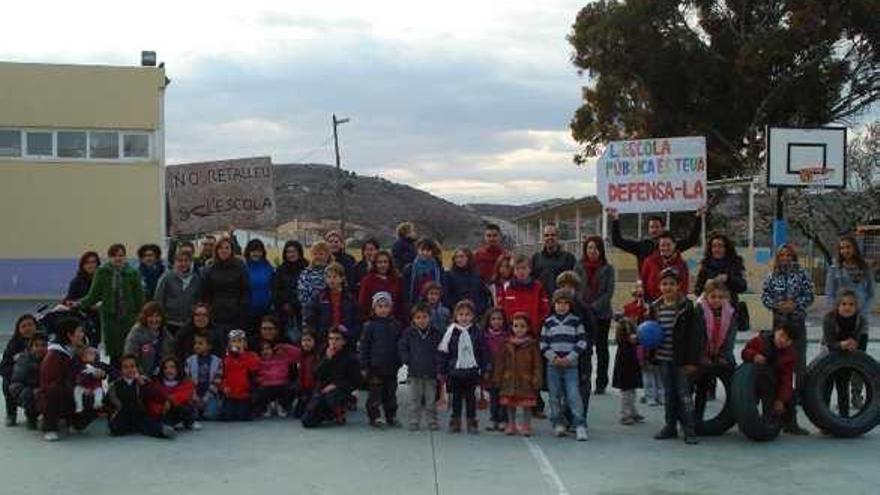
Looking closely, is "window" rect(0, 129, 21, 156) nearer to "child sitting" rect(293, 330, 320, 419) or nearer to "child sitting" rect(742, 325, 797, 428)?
"child sitting" rect(293, 330, 320, 419)

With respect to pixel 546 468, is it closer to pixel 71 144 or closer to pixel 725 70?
pixel 71 144

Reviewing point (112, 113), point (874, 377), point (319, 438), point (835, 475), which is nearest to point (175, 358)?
point (319, 438)

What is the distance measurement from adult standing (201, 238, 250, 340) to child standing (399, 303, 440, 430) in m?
1.93

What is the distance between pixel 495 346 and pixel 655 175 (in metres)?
11.0

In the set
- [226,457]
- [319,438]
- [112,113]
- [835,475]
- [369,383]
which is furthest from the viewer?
[112,113]

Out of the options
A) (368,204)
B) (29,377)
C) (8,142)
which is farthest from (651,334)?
(368,204)

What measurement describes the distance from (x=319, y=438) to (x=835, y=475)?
4228mm

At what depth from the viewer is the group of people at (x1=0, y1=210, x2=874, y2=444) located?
971 centimetres

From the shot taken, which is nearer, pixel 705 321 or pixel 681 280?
pixel 705 321

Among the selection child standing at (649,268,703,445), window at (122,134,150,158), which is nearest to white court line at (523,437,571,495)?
child standing at (649,268,703,445)

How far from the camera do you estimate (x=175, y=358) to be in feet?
33.6

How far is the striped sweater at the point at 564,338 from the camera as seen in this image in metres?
9.66

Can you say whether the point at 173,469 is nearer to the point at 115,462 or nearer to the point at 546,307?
the point at 115,462

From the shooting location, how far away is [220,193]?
705 inches
